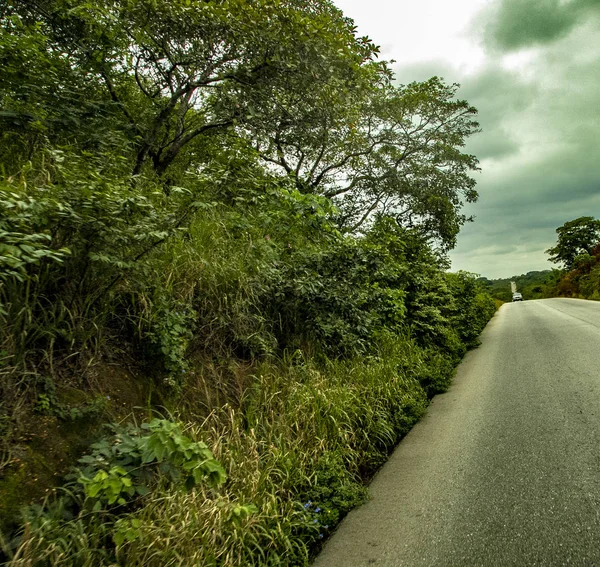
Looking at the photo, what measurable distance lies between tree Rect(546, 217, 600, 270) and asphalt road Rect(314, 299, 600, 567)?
57.1 meters

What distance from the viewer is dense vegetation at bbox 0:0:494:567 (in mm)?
2381

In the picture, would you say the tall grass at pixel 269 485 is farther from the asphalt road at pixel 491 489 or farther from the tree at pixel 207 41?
the tree at pixel 207 41

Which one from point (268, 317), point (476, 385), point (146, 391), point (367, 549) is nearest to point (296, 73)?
point (268, 317)

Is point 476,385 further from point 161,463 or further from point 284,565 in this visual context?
point 161,463

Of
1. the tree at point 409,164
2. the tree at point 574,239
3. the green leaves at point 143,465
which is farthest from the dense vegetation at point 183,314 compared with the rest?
the tree at point 574,239

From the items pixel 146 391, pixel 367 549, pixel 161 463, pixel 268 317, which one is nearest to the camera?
pixel 161 463

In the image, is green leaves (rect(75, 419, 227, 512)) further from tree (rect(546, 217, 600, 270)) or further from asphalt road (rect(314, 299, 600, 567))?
tree (rect(546, 217, 600, 270))

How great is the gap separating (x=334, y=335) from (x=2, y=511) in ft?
13.9

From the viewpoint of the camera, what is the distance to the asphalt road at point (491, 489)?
2502 mm

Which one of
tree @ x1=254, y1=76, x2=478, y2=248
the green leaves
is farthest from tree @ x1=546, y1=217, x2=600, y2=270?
the green leaves

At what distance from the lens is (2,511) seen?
2123 mm

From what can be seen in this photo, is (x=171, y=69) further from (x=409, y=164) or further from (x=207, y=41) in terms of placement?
(x=409, y=164)

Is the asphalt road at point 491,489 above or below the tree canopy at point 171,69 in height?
below

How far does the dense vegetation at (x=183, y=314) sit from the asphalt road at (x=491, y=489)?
335 mm
